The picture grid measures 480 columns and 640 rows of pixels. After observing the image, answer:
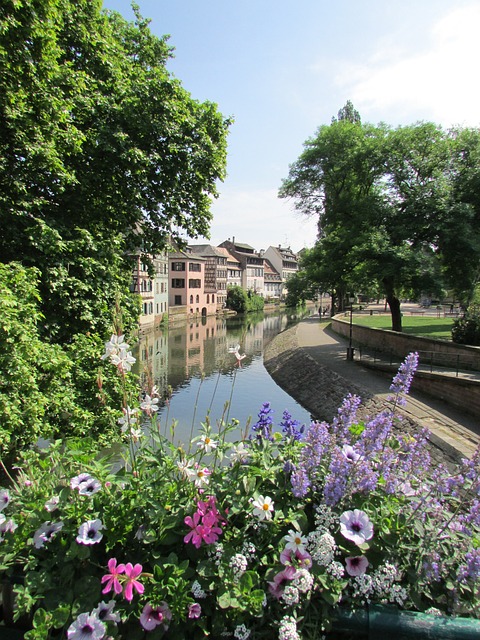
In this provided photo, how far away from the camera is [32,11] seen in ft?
27.0

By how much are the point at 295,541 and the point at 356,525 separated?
0.98 ft

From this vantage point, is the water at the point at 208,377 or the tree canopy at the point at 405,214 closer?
the water at the point at 208,377

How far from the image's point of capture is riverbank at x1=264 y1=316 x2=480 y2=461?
12453 mm

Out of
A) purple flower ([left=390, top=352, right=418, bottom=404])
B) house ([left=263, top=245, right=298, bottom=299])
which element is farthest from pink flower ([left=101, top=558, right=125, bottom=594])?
house ([left=263, top=245, right=298, bottom=299])

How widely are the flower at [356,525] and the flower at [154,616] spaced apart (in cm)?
85

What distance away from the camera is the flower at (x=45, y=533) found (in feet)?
6.64

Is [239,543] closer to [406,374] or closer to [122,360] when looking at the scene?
[122,360]

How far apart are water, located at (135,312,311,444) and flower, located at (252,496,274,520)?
119cm

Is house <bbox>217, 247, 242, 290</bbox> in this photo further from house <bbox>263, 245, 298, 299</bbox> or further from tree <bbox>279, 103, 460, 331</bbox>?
tree <bbox>279, 103, 460, 331</bbox>

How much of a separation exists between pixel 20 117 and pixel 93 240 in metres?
2.98

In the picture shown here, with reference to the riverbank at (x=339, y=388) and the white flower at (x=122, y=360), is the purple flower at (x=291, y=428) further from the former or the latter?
the riverbank at (x=339, y=388)

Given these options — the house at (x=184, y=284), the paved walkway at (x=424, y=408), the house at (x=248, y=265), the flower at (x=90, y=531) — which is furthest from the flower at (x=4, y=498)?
the house at (x=248, y=265)

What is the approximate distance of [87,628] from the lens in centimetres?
175

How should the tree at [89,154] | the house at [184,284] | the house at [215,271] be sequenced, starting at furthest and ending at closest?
the house at [215,271] → the house at [184,284] → the tree at [89,154]
